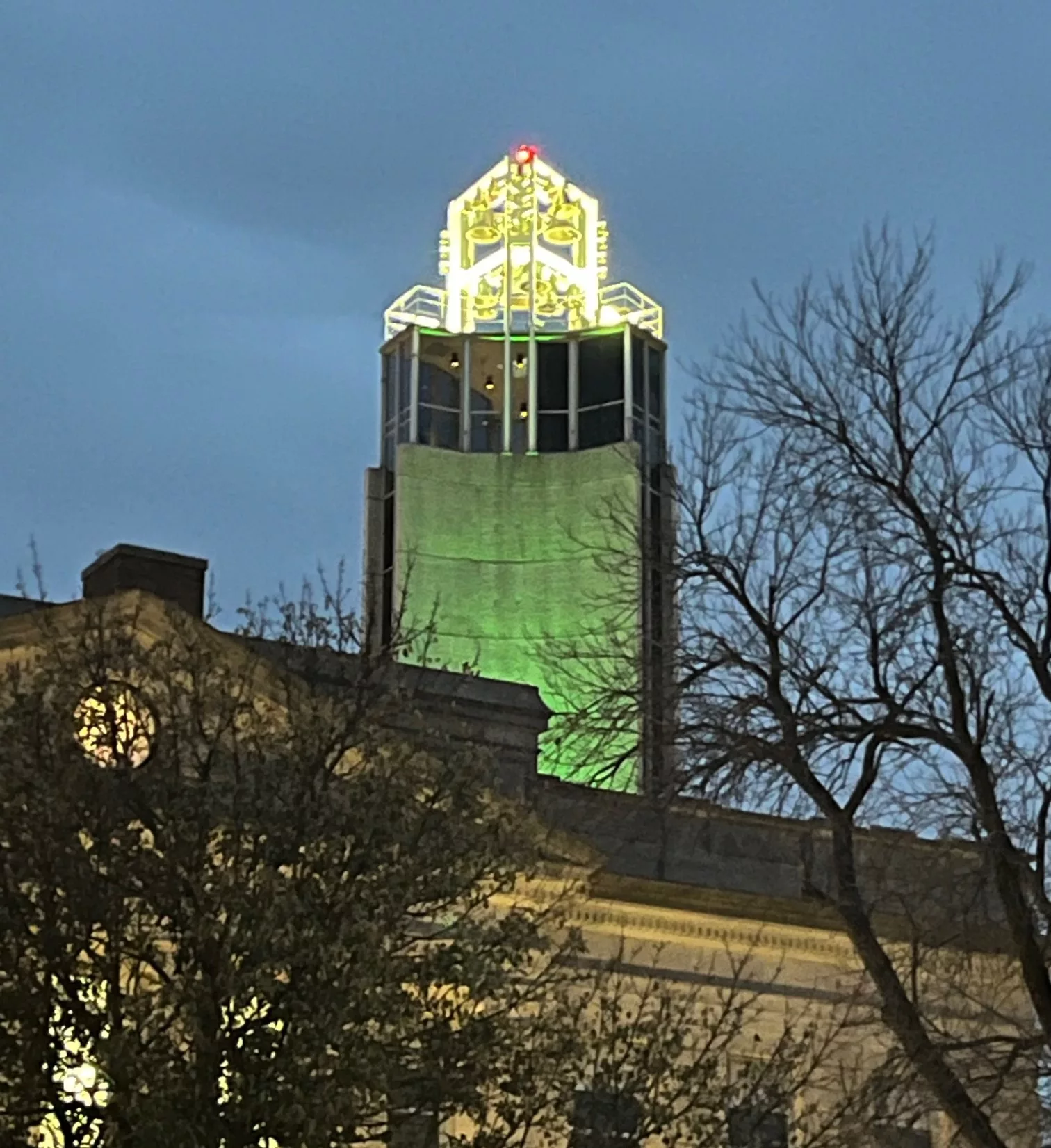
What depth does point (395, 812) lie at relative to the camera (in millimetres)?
21281

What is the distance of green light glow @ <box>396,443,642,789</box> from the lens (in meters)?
54.3

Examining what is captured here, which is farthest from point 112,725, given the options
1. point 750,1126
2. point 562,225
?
point 562,225

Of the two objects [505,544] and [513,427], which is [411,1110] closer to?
[505,544]

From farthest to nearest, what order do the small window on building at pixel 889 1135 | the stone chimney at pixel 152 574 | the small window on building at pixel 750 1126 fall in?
the stone chimney at pixel 152 574 → the small window on building at pixel 889 1135 → the small window on building at pixel 750 1126

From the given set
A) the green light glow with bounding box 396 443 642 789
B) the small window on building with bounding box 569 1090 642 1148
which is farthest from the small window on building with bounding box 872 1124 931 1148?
the green light glow with bounding box 396 443 642 789

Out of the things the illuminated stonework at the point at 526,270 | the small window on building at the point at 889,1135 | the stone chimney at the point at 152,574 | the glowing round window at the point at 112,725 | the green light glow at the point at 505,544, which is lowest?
the small window on building at the point at 889,1135

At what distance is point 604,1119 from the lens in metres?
22.6

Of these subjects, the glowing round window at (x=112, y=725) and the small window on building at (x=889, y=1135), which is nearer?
→ the glowing round window at (x=112, y=725)

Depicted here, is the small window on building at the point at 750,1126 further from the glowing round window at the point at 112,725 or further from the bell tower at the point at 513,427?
the bell tower at the point at 513,427

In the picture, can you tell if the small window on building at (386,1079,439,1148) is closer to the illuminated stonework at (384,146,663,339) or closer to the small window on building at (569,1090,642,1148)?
the small window on building at (569,1090,642,1148)

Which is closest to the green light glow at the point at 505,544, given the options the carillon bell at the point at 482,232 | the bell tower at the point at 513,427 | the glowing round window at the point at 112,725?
the bell tower at the point at 513,427

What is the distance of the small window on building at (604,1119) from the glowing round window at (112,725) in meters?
4.98

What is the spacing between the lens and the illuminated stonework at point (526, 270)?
62188mm

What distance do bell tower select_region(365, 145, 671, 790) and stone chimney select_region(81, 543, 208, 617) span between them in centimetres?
1522
